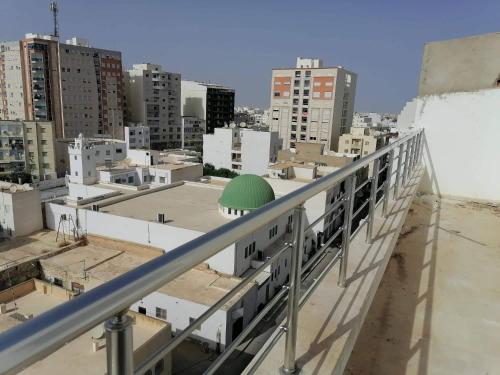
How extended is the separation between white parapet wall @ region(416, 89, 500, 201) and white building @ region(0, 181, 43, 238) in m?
17.8

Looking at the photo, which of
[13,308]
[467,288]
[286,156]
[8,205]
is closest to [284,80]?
[286,156]

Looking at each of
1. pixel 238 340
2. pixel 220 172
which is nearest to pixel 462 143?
pixel 238 340

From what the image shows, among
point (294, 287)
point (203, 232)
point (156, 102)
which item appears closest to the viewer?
point (294, 287)

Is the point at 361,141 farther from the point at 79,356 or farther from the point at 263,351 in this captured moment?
the point at 263,351

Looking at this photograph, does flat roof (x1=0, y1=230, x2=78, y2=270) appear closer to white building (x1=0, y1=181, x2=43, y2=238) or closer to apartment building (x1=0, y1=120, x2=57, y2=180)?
white building (x1=0, y1=181, x2=43, y2=238)

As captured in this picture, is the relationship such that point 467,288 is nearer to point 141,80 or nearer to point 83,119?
point 83,119

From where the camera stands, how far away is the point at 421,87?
222 inches

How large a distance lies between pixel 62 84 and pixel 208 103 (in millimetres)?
21550

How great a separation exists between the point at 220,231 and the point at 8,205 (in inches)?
782

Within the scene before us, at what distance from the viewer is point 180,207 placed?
706 inches

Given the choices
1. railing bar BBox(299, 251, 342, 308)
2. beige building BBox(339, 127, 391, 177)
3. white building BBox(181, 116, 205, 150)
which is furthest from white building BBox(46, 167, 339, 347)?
white building BBox(181, 116, 205, 150)

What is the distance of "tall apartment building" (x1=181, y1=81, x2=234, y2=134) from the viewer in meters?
56.2

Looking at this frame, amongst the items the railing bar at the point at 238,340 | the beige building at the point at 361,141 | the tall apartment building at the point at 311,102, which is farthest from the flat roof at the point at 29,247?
the tall apartment building at the point at 311,102

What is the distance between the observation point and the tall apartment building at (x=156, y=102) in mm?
48938
